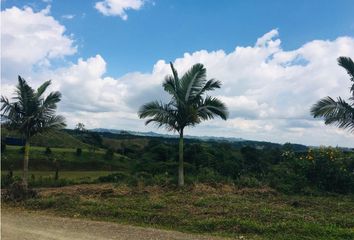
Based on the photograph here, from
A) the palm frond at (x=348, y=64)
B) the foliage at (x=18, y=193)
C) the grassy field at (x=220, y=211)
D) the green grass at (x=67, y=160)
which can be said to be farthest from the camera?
the green grass at (x=67, y=160)

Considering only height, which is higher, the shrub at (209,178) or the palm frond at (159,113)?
the palm frond at (159,113)

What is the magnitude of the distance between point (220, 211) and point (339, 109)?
23.6 ft

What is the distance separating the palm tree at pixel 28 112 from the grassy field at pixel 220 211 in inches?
125

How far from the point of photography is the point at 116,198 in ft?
46.2

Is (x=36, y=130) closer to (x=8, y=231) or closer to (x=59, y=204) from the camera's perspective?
(x=59, y=204)

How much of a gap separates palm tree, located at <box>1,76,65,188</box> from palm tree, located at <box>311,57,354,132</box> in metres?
9.98

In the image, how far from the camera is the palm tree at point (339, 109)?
50.7 feet

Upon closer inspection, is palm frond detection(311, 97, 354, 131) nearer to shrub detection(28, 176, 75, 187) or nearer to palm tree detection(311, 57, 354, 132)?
palm tree detection(311, 57, 354, 132)

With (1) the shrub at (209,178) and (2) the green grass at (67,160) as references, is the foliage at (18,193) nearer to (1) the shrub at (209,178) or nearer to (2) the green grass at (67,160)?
(1) the shrub at (209,178)

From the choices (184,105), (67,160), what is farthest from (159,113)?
(67,160)

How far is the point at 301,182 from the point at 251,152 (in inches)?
498

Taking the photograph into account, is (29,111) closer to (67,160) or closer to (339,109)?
(339,109)

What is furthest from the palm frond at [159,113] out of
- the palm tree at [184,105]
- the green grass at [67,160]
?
the green grass at [67,160]

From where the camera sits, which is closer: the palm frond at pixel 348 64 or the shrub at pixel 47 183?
the palm frond at pixel 348 64
